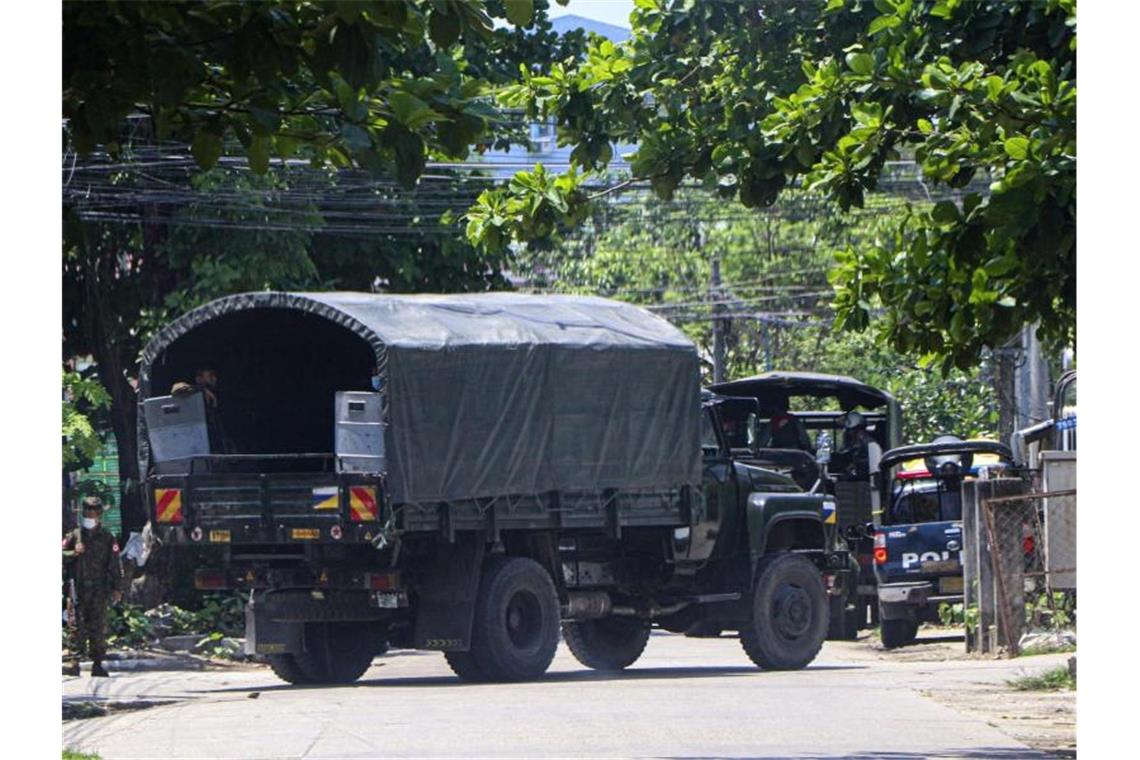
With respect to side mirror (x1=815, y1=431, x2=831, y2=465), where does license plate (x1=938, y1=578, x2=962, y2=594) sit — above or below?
below

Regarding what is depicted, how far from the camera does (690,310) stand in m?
44.5

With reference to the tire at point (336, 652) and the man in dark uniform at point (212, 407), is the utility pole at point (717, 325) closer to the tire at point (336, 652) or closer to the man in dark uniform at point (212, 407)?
the man in dark uniform at point (212, 407)

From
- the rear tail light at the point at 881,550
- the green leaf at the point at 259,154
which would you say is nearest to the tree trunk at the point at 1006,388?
the rear tail light at the point at 881,550

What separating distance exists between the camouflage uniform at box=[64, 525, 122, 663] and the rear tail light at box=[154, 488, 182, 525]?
2448 millimetres

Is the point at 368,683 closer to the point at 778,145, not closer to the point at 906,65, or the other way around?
the point at 778,145

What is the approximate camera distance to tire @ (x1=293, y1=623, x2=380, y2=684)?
731 inches

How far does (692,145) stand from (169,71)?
5799 millimetres

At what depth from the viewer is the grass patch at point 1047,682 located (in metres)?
16.6

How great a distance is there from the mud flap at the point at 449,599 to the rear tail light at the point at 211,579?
165 cm

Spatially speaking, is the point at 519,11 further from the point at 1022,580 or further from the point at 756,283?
the point at 756,283

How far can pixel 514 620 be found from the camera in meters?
18.5

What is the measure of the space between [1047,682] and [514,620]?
454 cm

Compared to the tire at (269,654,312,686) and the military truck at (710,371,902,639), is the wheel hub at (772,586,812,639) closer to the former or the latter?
the military truck at (710,371,902,639)

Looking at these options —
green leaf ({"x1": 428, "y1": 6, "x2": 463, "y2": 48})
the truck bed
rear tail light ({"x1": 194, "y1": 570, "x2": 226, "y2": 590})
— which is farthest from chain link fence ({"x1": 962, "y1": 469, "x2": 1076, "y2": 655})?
green leaf ({"x1": 428, "y1": 6, "x2": 463, "y2": 48})
